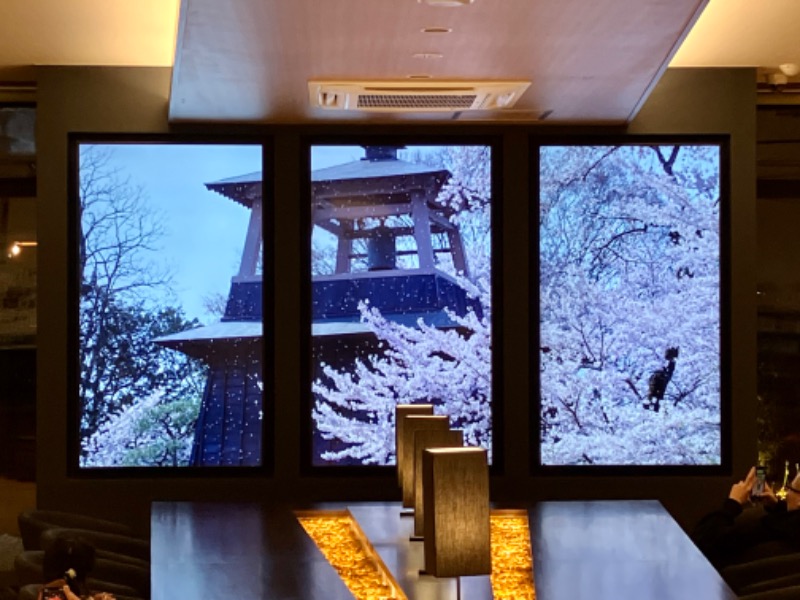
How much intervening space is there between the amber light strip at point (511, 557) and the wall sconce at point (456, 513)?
0.23 m

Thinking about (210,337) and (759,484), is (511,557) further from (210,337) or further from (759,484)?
(210,337)

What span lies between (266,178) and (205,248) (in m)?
0.53

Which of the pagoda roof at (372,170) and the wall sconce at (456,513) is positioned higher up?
the pagoda roof at (372,170)

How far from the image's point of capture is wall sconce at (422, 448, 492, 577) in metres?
3.78

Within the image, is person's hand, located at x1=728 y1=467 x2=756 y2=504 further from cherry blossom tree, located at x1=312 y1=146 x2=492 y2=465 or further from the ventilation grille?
the ventilation grille

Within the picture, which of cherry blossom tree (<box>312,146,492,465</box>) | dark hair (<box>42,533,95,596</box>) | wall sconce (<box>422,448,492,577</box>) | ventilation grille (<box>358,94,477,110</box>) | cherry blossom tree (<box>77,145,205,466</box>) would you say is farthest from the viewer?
cherry blossom tree (<box>312,146,492,465</box>)

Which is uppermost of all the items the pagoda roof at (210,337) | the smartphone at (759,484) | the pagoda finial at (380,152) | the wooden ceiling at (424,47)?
the wooden ceiling at (424,47)

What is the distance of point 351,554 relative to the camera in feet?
15.8

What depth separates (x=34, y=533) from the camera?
18.6 ft

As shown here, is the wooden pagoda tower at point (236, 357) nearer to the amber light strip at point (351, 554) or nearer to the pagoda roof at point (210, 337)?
the pagoda roof at point (210, 337)

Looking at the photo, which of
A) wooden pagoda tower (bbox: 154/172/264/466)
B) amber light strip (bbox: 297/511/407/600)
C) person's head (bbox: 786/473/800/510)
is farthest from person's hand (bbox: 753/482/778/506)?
wooden pagoda tower (bbox: 154/172/264/466)

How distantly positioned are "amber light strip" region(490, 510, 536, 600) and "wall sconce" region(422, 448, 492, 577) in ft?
0.74

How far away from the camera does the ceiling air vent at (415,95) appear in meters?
5.99

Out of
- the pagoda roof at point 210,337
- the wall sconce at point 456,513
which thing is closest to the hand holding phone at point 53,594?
the wall sconce at point 456,513
